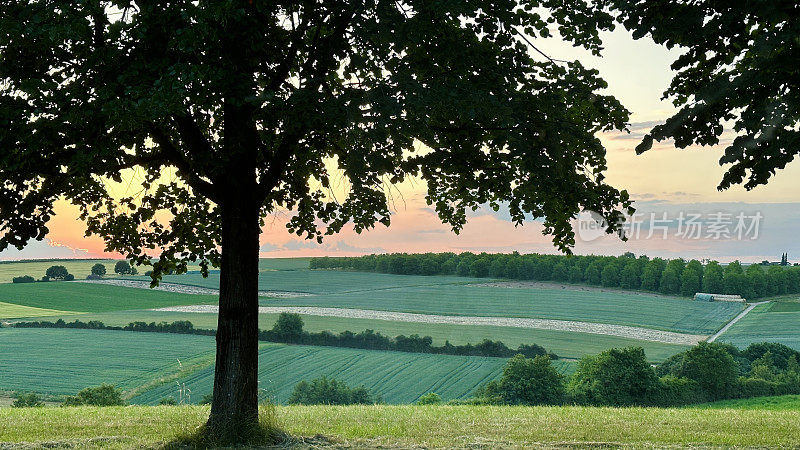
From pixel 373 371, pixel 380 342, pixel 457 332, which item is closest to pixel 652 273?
pixel 457 332

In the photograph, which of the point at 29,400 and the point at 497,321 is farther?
the point at 497,321

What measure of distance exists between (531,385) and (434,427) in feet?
89.2

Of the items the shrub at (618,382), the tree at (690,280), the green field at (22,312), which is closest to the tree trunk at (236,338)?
the shrub at (618,382)

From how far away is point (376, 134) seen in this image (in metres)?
9.62

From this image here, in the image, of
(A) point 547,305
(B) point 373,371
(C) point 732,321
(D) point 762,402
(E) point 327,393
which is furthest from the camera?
(A) point 547,305

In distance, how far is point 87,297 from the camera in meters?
68.4

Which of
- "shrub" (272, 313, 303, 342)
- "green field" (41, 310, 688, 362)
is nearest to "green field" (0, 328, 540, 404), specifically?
"shrub" (272, 313, 303, 342)

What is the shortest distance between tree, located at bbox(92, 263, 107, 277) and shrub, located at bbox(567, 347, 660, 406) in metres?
55.8

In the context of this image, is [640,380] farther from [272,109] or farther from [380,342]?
[272,109]

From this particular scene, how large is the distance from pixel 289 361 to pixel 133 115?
1661 inches

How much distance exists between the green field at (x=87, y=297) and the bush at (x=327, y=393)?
24931 mm

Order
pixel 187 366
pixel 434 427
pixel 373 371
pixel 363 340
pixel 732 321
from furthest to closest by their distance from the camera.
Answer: pixel 732 321 → pixel 363 340 → pixel 373 371 → pixel 187 366 → pixel 434 427

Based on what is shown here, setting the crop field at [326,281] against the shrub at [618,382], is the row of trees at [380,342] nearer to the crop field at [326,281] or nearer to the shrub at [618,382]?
the shrub at [618,382]

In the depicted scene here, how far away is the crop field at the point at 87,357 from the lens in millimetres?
45531
